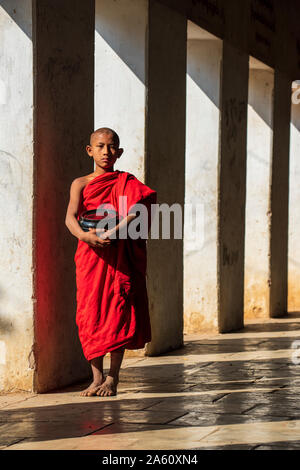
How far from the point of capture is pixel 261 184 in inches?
448

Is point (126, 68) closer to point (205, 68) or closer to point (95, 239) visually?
point (205, 68)

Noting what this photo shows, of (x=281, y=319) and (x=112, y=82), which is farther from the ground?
(x=112, y=82)

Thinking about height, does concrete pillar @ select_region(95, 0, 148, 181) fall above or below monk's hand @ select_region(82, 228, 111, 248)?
above

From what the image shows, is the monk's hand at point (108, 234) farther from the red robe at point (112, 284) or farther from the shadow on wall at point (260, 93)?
the shadow on wall at point (260, 93)

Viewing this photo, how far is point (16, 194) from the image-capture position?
6.04m

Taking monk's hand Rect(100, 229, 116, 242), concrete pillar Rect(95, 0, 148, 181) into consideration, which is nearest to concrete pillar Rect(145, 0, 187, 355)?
concrete pillar Rect(95, 0, 148, 181)

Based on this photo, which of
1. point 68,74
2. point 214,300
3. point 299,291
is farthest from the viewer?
point 299,291

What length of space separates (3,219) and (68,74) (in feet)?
3.73

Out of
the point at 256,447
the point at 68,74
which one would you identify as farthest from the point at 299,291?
the point at 256,447

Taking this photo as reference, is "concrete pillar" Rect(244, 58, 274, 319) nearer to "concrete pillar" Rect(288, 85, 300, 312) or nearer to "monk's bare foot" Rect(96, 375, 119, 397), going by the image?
"concrete pillar" Rect(288, 85, 300, 312)

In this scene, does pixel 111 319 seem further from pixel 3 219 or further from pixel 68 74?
pixel 68 74

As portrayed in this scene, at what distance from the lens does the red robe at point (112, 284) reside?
19.7 ft

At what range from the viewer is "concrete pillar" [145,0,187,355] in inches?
310

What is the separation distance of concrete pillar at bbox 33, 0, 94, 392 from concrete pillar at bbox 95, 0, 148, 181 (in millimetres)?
1162
